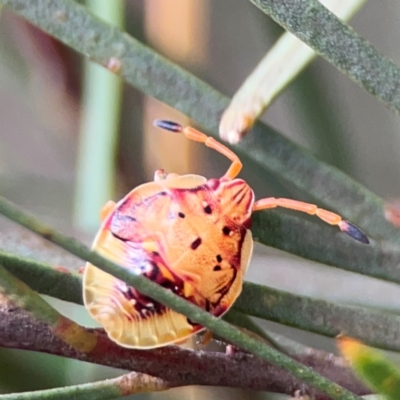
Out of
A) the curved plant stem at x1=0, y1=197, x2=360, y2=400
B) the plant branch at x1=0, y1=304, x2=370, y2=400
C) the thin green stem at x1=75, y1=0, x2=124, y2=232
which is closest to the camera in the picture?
the curved plant stem at x1=0, y1=197, x2=360, y2=400

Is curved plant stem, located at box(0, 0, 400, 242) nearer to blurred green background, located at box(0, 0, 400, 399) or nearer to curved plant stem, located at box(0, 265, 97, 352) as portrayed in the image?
curved plant stem, located at box(0, 265, 97, 352)

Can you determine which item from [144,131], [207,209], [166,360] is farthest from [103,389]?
[144,131]

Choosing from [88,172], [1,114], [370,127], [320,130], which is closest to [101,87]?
[88,172]

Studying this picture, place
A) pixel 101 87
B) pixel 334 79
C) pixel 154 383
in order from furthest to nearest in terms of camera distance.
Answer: pixel 334 79 < pixel 101 87 < pixel 154 383

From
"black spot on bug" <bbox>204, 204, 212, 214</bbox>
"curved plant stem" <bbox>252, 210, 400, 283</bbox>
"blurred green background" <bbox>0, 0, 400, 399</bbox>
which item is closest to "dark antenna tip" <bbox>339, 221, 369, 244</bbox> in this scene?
"curved plant stem" <bbox>252, 210, 400, 283</bbox>

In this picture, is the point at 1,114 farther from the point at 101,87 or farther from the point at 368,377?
the point at 368,377

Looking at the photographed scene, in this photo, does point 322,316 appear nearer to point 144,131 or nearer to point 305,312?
point 305,312
